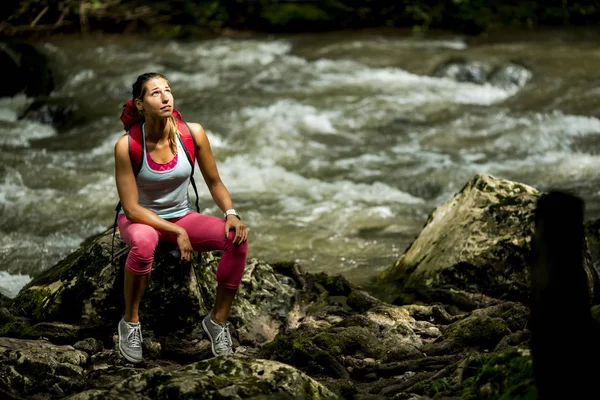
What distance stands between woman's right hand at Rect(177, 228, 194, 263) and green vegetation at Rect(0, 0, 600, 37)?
13.8m

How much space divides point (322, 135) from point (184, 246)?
23.6 ft

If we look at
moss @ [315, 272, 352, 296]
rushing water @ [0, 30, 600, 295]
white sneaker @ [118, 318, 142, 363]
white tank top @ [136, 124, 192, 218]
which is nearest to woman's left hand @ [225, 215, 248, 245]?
white tank top @ [136, 124, 192, 218]

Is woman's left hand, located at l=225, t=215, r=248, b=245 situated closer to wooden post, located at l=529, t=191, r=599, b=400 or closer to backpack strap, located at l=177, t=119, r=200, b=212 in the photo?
backpack strap, located at l=177, t=119, r=200, b=212

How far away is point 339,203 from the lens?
9.18m

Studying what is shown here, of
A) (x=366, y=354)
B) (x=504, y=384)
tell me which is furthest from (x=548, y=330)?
(x=366, y=354)

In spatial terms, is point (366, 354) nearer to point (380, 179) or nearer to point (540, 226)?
point (540, 226)

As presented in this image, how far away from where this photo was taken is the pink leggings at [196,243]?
4.57 metres

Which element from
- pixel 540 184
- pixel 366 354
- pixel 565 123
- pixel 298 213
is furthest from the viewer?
pixel 565 123

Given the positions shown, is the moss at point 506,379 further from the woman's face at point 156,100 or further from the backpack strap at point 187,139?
the woman's face at point 156,100

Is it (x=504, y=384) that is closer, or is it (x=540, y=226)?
(x=540, y=226)

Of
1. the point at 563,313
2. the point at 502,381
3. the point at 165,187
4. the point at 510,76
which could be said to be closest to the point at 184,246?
the point at 165,187

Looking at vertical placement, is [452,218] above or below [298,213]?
above

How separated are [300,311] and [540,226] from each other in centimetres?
310

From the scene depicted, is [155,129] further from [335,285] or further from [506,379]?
[506,379]
